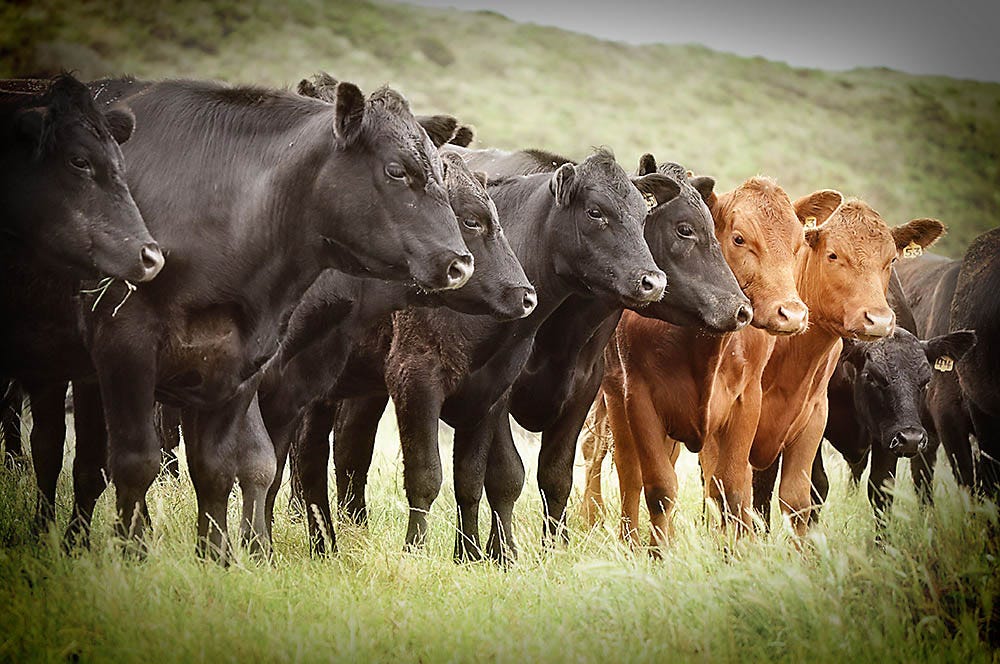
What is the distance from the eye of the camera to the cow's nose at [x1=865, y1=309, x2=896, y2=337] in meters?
7.60

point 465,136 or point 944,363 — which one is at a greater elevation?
point 465,136

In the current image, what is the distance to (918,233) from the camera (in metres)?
8.42

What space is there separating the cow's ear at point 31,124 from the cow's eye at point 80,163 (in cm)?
17

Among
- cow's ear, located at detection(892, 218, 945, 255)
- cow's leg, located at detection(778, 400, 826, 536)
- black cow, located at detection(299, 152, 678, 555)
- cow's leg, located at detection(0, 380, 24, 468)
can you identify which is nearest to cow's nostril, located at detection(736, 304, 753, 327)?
black cow, located at detection(299, 152, 678, 555)

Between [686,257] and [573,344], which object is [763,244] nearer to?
[686,257]

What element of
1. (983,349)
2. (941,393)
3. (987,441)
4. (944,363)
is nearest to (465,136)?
(944,363)

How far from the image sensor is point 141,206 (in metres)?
5.98

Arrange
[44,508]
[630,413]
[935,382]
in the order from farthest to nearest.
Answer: [935,382]
[630,413]
[44,508]

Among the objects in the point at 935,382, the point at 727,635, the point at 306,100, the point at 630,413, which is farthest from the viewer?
the point at 935,382

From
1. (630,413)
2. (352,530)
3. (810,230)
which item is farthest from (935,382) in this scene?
(352,530)

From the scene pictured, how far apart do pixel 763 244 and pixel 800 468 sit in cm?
156

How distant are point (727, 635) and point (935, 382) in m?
5.56

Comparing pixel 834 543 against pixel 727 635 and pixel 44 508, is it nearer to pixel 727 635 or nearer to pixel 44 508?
pixel 727 635

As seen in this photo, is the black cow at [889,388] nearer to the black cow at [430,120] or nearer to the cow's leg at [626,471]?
the cow's leg at [626,471]
